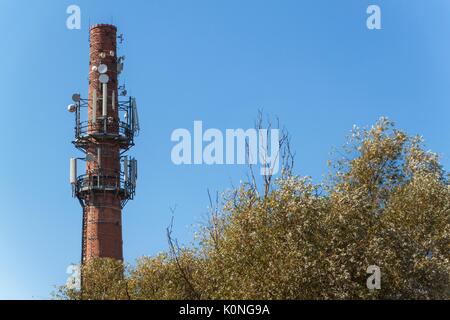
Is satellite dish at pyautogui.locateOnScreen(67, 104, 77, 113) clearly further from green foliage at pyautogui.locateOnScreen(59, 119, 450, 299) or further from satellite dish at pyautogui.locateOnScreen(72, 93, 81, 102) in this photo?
green foliage at pyautogui.locateOnScreen(59, 119, 450, 299)

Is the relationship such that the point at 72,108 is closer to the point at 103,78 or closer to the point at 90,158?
the point at 103,78

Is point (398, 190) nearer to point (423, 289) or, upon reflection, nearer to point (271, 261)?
point (423, 289)

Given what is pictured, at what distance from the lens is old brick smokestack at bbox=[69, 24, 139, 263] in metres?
86.2

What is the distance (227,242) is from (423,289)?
1107 cm

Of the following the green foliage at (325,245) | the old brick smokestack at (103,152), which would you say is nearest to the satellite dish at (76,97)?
the old brick smokestack at (103,152)

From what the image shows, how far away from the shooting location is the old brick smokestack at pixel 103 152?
283 ft

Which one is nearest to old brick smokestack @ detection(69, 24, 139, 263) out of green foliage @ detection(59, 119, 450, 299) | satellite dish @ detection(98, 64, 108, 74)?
satellite dish @ detection(98, 64, 108, 74)

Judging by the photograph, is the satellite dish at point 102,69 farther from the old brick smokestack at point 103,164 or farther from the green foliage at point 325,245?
the green foliage at point 325,245

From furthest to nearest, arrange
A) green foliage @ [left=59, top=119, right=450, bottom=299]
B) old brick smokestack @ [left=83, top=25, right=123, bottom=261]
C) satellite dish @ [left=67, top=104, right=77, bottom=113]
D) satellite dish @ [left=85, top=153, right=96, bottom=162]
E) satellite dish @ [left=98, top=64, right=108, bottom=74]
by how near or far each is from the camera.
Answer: satellite dish @ [left=67, top=104, right=77, bottom=113] < satellite dish @ [left=98, top=64, right=108, bottom=74] < satellite dish @ [left=85, top=153, right=96, bottom=162] < old brick smokestack @ [left=83, top=25, right=123, bottom=261] < green foliage @ [left=59, top=119, right=450, bottom=299]

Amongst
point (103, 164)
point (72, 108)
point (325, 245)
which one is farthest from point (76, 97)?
point (325, 245)

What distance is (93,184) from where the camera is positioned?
8775 cm

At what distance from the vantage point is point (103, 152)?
89250 millimetres

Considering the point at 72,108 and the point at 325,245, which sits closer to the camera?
the point at 325,245
